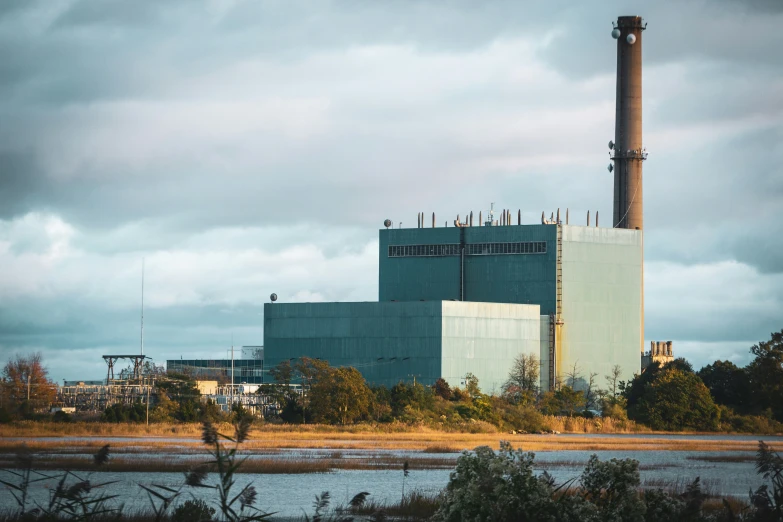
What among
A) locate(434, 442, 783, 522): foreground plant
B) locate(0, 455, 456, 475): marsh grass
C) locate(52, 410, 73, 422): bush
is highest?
locate(434, 442, 783, 522): foreground plant

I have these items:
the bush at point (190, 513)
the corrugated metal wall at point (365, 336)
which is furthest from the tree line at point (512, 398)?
the bush at point (190, 513)

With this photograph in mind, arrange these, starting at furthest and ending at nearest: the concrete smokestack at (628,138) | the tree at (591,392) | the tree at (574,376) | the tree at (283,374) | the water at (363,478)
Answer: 1. the concrete smokestack at (628,138)
2. the tree at (574,376)
3. the tree at (591,392)
4. the tree at (283,374)
5. the water at (363,478)

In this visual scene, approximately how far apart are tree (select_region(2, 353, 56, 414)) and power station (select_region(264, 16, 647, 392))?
25.9 m

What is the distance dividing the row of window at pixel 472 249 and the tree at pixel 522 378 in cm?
1286

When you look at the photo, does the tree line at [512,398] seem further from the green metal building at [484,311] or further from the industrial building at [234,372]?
the industrial building at [234,372]

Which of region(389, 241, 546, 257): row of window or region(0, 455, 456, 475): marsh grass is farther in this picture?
region(389, 241, 546, 257): row of window

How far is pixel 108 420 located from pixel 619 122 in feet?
258

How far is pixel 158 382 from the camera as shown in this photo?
3868 inches

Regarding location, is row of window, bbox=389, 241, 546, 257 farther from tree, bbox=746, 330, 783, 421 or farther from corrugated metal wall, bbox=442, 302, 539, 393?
tree, bbox=746, 330, 783, 421

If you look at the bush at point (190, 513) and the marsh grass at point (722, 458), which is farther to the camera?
the marsh grass at point (722, 458)

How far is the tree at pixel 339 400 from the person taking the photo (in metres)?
93.8

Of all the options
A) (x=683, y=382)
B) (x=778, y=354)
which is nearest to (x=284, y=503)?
(x=683, y=382)

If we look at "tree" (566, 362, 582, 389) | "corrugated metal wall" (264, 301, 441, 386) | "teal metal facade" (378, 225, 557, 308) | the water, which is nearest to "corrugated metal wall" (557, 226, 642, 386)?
"tree" (566, 362, 582, 389)

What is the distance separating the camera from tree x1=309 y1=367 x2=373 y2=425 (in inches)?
3693
